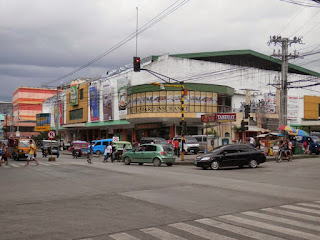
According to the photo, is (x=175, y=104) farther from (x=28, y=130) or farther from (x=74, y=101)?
(x=28, y=130)

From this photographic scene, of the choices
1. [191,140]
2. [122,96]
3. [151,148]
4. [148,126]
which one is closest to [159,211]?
[151,148]

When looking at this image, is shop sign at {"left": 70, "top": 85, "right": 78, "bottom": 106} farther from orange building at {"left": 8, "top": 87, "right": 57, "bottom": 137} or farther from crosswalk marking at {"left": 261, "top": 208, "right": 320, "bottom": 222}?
crosswalk marking at {"left": 261, "top": 208, "right": 320, "bottom": 222}

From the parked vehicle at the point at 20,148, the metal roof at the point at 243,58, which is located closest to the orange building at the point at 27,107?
the metal roof at the point at 243,58

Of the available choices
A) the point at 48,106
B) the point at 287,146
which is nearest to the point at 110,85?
the point at 287,146

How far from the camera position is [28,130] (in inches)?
4857

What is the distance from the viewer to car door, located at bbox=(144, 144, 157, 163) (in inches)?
1045

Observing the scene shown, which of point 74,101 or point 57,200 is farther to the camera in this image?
point 74,101

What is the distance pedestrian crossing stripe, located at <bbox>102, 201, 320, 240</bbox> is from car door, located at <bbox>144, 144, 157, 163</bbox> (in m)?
17.3

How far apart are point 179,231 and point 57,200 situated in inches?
210

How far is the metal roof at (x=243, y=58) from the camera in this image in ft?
196

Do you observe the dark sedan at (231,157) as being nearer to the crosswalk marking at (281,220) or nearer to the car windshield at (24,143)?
the crosswalk marking at (281,220)

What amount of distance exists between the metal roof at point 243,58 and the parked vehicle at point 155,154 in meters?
31.0

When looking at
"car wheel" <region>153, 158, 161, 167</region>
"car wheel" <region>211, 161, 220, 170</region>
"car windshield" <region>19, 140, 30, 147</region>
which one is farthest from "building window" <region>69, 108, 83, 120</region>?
"car wheel" <region>211, 161, 220, 170</region>

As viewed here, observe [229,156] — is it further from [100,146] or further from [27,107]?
[27,107]
